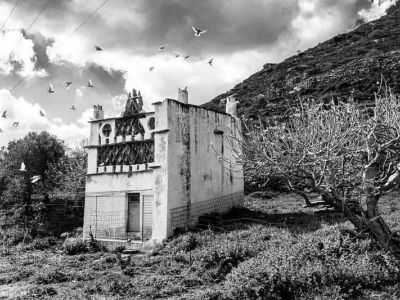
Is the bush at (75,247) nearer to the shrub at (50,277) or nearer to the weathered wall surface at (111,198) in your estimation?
the weathered wall surface at (111,198)

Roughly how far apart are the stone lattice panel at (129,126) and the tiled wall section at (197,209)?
4435 millimetres

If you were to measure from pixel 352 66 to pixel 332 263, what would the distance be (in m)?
46.7

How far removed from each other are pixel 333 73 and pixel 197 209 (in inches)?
1518

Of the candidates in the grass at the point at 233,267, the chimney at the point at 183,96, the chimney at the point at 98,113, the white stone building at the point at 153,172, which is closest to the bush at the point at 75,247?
the grass at the point at 233,267

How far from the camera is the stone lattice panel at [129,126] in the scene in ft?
69.8

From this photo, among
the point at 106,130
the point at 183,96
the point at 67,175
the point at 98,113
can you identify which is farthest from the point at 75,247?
the point at 67,175

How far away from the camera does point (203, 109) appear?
2184 centimetres

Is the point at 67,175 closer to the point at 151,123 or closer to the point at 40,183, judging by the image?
the point at 40,183

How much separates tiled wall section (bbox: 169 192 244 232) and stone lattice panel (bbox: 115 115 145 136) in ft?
14.6

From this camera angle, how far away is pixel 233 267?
12.8 metres

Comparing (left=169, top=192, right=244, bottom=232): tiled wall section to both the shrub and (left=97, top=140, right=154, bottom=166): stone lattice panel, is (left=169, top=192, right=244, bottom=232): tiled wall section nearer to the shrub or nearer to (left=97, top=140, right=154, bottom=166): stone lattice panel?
(left=97, top=140, right=154, bottom=166): stone lattice panel

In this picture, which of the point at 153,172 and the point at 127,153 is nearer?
the point at 153,172

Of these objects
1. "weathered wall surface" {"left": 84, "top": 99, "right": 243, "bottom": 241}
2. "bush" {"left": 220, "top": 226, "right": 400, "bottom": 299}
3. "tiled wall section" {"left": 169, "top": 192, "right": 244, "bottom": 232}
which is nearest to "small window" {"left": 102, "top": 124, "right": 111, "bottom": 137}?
"weathered wall surface" {"left": 84, "top": 99, "right": 243, "bottom": 241}

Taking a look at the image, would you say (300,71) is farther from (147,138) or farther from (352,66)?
(147,138)
